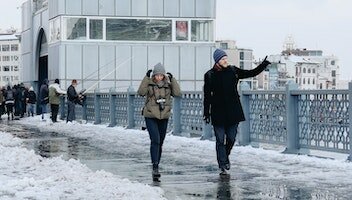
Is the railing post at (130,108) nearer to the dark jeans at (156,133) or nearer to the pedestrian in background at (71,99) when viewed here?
the pedestrian in background at (71,99)

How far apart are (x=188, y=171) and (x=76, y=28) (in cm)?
2505

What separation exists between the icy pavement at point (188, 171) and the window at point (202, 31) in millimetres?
20359

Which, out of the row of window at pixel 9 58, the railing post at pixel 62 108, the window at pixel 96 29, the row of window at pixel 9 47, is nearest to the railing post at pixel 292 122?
the railing post at pixel 62 108

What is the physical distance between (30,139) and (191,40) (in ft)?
63.3

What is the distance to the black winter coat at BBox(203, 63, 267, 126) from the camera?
1082cm

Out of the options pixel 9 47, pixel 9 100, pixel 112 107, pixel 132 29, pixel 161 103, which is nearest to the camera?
pixel 161 103

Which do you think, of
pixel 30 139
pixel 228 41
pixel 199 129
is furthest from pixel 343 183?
pixel 228 41

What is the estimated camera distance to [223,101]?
35.6 feet

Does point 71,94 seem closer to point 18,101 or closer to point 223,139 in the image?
point 18,101

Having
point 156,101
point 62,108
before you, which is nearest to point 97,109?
point 62,108

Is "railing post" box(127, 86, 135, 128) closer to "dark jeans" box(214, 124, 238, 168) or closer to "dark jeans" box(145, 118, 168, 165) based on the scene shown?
"dark jeans" box(145, 118, 168, 165)

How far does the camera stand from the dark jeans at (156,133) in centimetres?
1122

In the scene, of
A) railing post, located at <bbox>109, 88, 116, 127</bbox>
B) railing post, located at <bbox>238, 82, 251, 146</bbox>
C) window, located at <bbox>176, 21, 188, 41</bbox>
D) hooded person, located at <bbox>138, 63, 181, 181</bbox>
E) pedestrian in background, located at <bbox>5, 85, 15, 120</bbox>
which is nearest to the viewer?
hooded person, located at <bbox>138, 63, 181, 181</bbox>

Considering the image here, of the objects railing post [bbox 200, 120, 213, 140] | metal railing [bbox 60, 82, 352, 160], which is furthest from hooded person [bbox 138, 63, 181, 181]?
railing post [bbox 200, 120, 213, 140]
